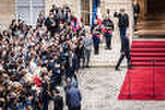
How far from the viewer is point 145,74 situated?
2225 cm

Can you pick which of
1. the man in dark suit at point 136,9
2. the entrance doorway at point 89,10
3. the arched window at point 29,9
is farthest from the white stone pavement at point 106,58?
the arched window at point 29,9

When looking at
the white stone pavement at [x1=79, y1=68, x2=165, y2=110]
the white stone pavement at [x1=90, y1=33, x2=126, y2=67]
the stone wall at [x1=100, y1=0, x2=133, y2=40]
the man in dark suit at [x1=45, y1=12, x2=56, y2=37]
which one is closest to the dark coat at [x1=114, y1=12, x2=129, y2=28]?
the white stone pavement at [x1=90, y1=33, x2=126, y2=67]

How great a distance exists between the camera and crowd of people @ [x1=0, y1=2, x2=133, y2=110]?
571 inches

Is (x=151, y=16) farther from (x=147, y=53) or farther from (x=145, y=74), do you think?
(x=145, y=74)

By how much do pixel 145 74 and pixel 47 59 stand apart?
5702 millimetres

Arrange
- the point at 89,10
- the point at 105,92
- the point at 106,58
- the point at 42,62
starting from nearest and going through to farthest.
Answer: the point at 42,62
the point at 105,92
the point at 106,58
the point at 89,10

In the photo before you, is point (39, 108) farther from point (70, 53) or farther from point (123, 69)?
point (123, 69)

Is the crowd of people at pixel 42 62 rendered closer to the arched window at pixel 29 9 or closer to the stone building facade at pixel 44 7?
the stone building facade at pixel 44 7

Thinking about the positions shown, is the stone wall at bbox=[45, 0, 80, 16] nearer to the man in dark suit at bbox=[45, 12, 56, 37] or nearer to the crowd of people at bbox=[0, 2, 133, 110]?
the crowd of people at bbox=[0, 2, 133, 110]

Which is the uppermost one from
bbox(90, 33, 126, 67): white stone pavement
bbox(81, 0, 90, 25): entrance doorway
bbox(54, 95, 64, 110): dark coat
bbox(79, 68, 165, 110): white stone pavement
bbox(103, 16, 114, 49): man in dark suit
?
bbox(81, 0, 90, 25): entrance doorway

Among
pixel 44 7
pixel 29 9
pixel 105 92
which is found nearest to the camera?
pixel 105 92

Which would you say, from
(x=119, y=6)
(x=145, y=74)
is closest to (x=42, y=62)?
(x=145, y=74)

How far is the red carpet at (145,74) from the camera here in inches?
758

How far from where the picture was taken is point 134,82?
20.9 metres
